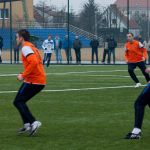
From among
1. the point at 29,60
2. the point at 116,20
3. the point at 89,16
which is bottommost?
the point at 29,60

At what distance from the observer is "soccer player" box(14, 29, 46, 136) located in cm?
1147

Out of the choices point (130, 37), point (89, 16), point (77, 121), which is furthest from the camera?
point (89, 16)

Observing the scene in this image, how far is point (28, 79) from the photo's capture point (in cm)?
1162

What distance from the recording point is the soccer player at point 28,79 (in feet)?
37.6

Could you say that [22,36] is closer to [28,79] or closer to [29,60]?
[29,60]

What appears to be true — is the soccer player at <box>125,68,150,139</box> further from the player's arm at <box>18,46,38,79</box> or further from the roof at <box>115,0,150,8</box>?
the roof at <box>115,0,150,8</box>

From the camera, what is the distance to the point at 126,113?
14719 mm

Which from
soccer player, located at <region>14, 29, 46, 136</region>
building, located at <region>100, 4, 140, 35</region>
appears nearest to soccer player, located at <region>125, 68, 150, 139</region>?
soccer player, located at <region>14, 29, 46, 136</region>

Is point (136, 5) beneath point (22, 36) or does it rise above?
above

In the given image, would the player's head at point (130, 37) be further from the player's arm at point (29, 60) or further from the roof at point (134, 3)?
the roof at point (134, 3)

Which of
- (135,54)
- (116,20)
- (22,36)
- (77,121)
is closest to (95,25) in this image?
(116,20)

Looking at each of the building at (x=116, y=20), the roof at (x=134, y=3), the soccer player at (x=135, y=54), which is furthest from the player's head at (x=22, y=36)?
the roof at (x=134, y=3)

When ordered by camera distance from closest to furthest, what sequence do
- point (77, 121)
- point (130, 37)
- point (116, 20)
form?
point (77, 121)
point (130, 37)
point (116, 20)

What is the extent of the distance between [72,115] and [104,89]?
695 centimetres
